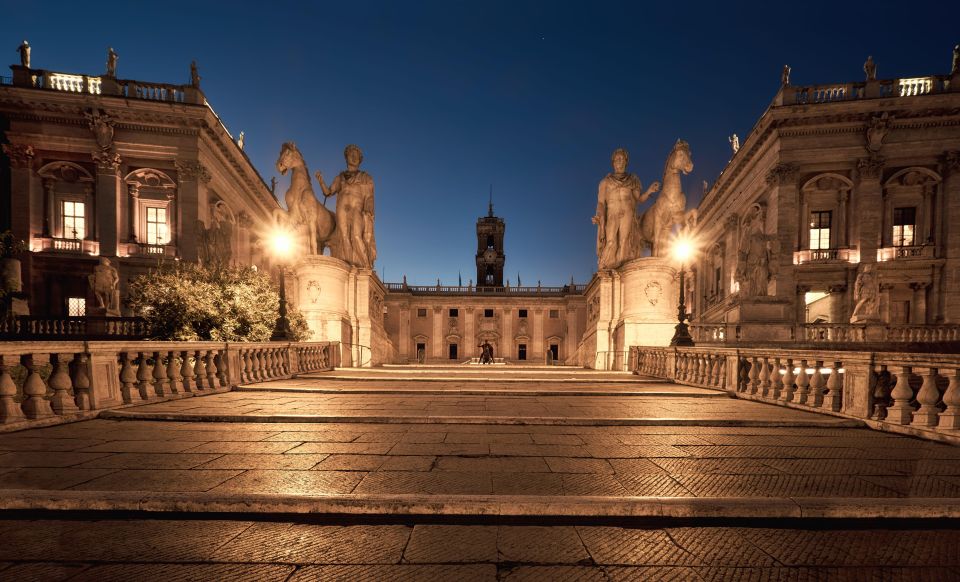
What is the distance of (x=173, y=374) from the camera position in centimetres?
703

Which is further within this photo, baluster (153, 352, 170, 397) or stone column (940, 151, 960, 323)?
stone column (940, 151, 960, 323)

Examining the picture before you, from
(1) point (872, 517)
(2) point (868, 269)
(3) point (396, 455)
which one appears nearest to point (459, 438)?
(3) point (396, 455)

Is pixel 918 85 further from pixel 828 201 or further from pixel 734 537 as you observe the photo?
pixel 734 537

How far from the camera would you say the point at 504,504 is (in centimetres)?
272

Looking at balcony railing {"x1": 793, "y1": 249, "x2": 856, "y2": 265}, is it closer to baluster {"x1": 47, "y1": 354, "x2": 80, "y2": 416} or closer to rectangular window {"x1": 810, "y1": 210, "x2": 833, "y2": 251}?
rectangular window {"x1": 810, "y1": 210, "x2": 833, "y2": 251}

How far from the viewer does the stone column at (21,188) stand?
75.5 ft

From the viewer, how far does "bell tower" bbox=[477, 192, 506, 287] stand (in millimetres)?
62156

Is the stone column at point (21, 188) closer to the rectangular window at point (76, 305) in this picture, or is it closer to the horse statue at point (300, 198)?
the rectangular window at point (76, 305)

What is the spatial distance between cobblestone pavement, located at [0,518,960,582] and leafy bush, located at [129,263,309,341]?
9.68m

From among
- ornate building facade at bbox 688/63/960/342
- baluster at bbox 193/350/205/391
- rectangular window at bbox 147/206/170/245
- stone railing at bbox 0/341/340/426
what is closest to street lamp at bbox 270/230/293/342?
stone railing at bbox 0/341/340/426

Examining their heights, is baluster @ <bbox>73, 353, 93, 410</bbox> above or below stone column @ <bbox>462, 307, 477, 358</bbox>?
above

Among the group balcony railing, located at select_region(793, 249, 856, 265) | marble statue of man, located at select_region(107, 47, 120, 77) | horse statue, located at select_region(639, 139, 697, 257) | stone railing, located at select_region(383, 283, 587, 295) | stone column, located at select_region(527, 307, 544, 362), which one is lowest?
stone column, located at select_region(527, 307, 544, 362)

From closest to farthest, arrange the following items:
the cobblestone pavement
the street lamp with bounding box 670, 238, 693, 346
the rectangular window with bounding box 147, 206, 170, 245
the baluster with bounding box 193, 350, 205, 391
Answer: the cobblestone pavement
the baluster with bounding box 193, 350, 205, 391
the street lamp with bounding box 670, 238, 693, 346
the rectangular window with bounding box 147, 206, 170, 245

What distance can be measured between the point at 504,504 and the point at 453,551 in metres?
0.53
